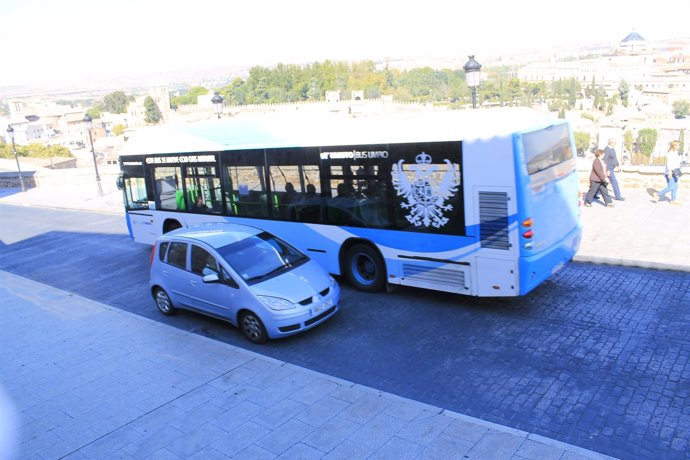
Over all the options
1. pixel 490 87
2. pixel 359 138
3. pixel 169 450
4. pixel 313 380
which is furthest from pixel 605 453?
pixel 490 87

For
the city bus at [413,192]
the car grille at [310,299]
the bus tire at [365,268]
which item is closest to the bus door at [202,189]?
the city bus at [413,192]

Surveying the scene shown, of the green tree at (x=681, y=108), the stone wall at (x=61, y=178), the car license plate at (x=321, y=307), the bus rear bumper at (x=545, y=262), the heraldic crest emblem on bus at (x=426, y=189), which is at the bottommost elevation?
the green tree at (x=681, y=108)

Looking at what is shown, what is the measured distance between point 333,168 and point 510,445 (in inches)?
228

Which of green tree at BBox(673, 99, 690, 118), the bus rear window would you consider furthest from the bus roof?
green tree at BBox(673, 99, 690, 118)

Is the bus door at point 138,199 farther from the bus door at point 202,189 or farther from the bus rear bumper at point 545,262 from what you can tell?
the bus rear bumper at point 545,262

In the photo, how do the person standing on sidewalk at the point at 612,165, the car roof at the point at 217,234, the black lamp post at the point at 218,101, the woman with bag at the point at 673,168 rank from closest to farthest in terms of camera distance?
the car roof at the point at 217,234 → the woman with bag at the point at 673,168 → the person standing on sidewalk at the point at 612,165 → the black lamp post at the point at 218,101

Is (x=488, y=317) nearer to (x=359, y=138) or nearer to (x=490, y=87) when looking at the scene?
(x=359, y=138)

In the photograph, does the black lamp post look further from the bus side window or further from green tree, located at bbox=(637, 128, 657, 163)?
green tree, located at bbox=(637, 128, 657, 163)

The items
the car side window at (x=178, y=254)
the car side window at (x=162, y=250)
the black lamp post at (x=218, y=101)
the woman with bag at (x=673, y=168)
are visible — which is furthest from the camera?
the black lamp post at (x=218, y=101)

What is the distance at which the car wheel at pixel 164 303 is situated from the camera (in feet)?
31.2

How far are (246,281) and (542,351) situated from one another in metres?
4.03

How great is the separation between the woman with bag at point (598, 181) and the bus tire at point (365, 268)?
22.8 feet

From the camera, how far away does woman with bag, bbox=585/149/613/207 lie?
13.5 m

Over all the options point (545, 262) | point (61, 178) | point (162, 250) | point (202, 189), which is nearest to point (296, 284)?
point (162, 250)
